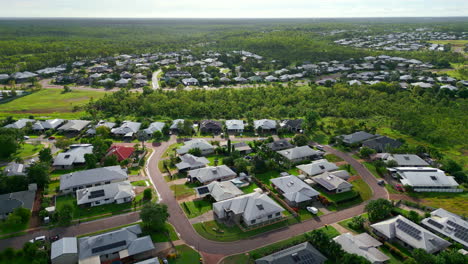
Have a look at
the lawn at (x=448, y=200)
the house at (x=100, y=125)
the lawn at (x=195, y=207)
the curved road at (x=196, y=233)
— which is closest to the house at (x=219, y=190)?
the lawn at (x=195, y=207)

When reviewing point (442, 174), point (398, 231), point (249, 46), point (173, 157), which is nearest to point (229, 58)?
point (249, 46)

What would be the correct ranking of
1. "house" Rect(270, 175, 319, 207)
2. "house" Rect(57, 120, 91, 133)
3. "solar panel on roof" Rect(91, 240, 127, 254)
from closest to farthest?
"solar panel on roof" Rect(91, 240, 127, 254), "house" Rect(270, 175, 319, 207), "house" Rect(57, 120, 91, 133)

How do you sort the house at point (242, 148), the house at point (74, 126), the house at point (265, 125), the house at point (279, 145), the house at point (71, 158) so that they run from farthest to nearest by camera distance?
the house at point (265, 125) → the house at point (74, 126) → the house at point (279, 145) → the house at point (242, 148) → the house at point (71, 158)

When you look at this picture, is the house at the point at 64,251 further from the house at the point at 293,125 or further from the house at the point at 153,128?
the house at the point at 293,125

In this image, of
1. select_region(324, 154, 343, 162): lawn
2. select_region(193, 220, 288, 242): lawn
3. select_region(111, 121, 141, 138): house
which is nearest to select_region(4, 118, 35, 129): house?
select_region(111, 121, 141, 138): house

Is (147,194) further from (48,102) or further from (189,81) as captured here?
(189,81)

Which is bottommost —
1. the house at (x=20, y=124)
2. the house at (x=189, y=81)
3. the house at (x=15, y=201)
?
the house at (x=15, y=201)

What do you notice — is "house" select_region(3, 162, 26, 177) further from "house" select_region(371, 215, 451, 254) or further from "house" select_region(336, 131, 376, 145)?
"house" select_region(336, 131, 376, 145)

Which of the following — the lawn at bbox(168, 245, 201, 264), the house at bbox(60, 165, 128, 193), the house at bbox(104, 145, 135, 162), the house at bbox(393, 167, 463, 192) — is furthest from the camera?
the house at bbox(104, 145, 135, 162)
